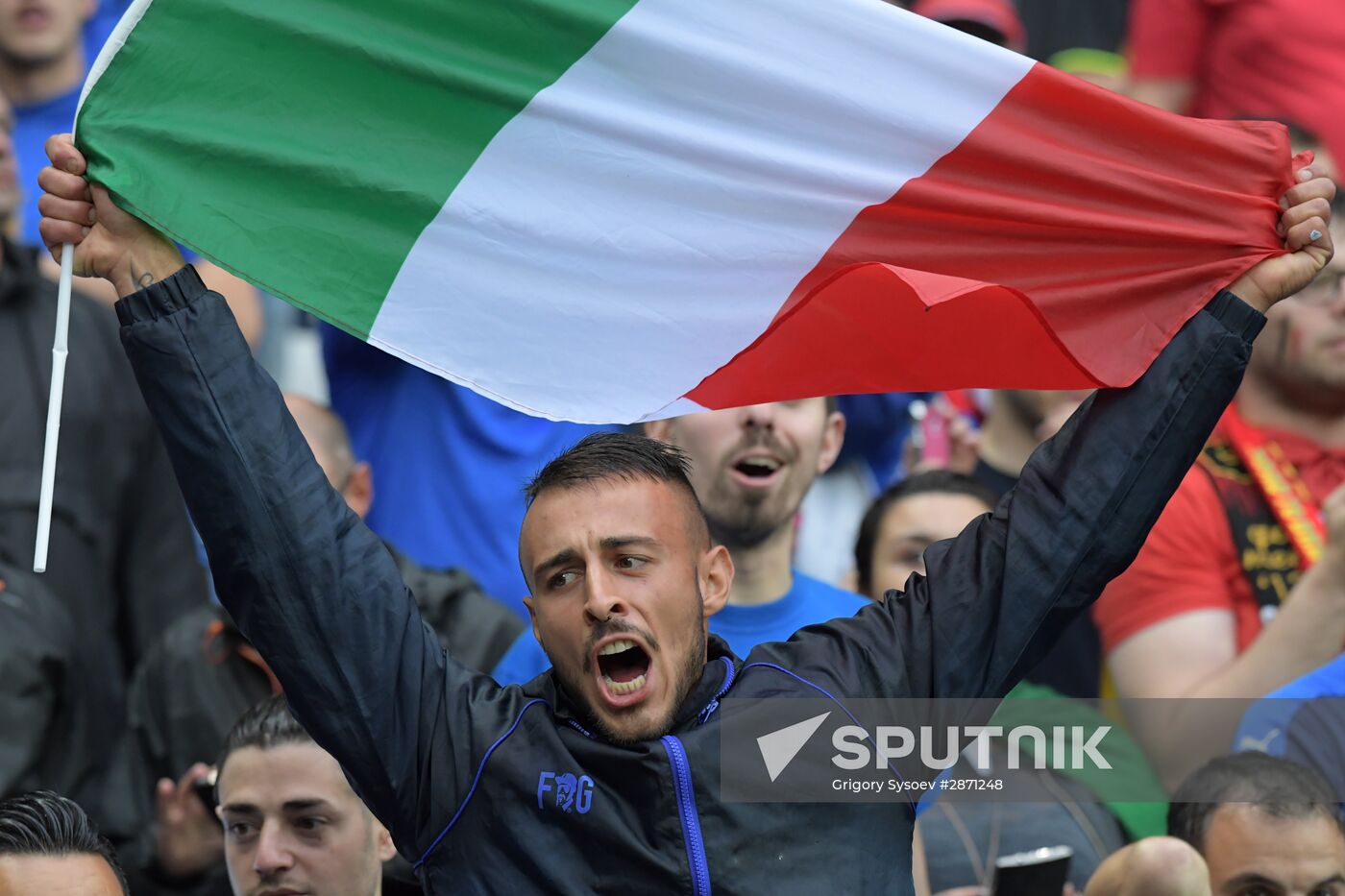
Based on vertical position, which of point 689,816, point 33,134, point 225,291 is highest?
point 33,134

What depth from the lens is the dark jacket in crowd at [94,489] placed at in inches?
216

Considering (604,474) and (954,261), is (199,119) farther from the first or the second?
(954,261)

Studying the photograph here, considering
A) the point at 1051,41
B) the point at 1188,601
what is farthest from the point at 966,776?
the point at 1051,41

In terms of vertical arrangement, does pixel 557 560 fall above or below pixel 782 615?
below

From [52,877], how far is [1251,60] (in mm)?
4871

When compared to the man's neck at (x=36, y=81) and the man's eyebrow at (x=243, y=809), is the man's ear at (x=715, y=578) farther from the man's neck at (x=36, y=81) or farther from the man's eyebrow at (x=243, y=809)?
the man's neck at (x=36, y=81)

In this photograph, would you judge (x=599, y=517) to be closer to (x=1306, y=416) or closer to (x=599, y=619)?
A: (x=599, y=619)

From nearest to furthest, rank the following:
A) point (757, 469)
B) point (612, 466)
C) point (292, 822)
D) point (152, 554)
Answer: point (612, 466) < point (292, 822) < point (757, 469) < point (152, 554)

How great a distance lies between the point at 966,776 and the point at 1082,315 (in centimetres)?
181

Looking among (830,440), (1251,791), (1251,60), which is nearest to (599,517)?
(1251,791)

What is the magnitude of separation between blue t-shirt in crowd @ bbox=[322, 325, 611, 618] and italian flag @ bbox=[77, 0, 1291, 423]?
2171mm

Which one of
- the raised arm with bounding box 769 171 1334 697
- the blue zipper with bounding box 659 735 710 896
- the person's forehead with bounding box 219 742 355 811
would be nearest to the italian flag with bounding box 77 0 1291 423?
the raised arm with bounding box 769 171 1334 697

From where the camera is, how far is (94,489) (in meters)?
5.66

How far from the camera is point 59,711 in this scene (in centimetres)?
507
